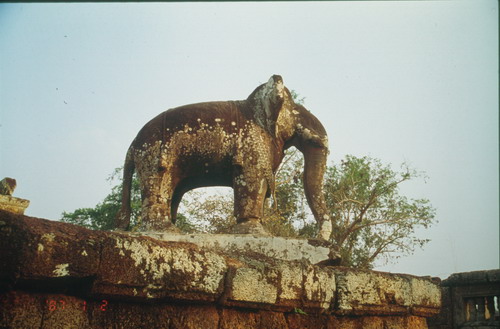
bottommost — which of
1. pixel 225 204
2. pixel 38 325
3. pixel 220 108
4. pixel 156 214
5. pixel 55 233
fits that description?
pixel 38 325

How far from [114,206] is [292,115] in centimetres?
1957

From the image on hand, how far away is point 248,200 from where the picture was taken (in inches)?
175

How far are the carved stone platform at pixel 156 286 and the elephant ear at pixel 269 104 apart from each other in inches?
55.1

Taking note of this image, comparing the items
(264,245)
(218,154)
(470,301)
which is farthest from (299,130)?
(470,301)

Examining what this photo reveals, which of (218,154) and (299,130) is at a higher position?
(299,130)

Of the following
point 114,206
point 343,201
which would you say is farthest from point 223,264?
point 114,206

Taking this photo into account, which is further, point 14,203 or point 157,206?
point 14,203

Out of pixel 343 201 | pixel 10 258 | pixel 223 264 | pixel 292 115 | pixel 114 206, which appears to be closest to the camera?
pixel 10 258

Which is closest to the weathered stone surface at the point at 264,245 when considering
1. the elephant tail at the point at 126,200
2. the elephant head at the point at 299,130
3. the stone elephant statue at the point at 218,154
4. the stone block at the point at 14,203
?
the stone elephant statue at the point at 218,154

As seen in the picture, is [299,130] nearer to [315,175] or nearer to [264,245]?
[315,175]

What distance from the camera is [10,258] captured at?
2.16 m

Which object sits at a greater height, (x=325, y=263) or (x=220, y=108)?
(x=220, y=108)

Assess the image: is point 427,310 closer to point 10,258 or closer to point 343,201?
point 10,258

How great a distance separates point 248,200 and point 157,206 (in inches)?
34.3
